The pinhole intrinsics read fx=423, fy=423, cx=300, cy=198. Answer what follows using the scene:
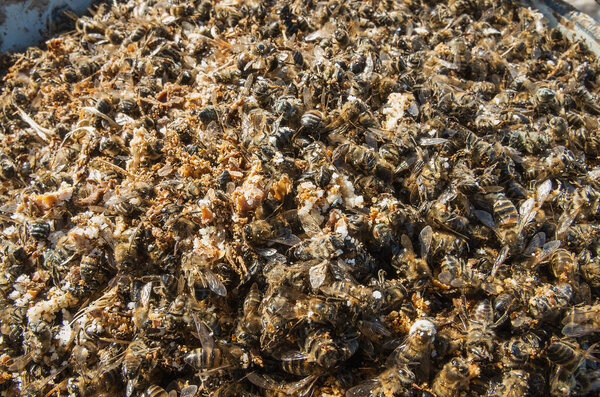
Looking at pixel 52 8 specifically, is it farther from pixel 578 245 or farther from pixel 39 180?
pixel 578 245

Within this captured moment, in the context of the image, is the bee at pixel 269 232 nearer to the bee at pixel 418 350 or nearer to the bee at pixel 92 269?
the bee at pixel 418 350

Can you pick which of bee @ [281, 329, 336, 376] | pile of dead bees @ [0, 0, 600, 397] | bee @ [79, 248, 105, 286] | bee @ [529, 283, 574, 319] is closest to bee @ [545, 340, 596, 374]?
pile of dead bees @ [0, 0, 600, 397]

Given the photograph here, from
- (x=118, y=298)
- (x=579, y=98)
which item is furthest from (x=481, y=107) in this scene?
(x=118, y=298)

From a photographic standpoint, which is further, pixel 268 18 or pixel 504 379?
pixel 268 18

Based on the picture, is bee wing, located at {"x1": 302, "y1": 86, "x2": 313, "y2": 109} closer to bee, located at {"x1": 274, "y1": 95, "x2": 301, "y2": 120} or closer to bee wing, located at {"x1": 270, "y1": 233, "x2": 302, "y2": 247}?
bee, located at {"x1": 274, "y1": 95, "x2": 301, "y2": 120}

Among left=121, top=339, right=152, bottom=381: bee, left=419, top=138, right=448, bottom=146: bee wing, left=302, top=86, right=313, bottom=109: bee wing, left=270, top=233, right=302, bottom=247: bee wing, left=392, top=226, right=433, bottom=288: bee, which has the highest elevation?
left=419, top=138, right=448, bottom=146: bee wing

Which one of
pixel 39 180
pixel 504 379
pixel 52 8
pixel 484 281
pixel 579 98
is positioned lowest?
pixel 39 180

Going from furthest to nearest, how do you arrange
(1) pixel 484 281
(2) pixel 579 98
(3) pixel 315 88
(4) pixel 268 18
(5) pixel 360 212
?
(4) pixel 268 18 → (2) pixel 579 98 → (3) pixel 315 88 → (5) pixel 360 212 → (1) pixel 484 281

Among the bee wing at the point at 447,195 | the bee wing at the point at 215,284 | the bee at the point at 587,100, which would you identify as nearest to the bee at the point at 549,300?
the bee wing at the point at 447,195
